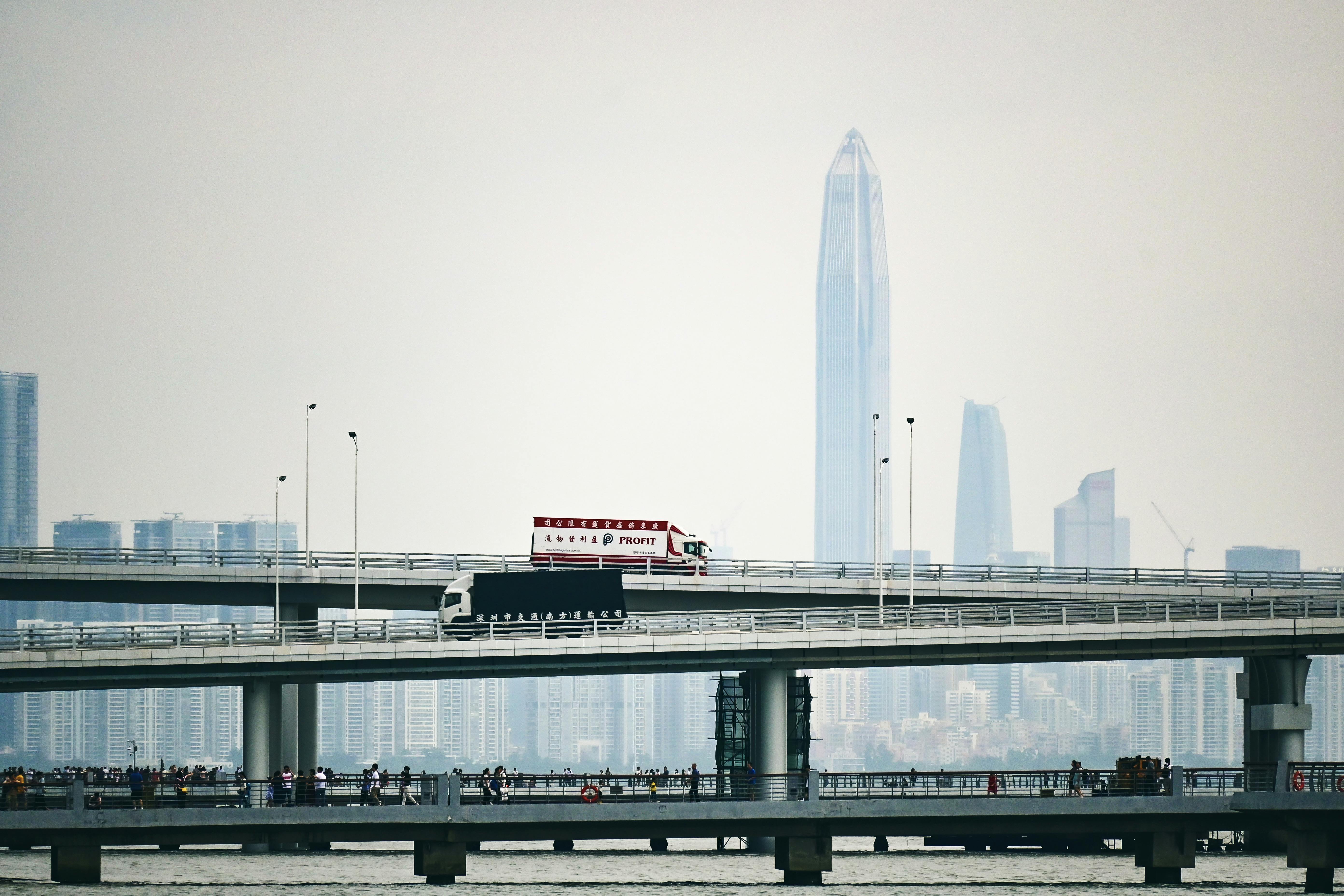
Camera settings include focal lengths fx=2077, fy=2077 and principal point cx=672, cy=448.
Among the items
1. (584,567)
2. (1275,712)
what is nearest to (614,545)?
(584,567)

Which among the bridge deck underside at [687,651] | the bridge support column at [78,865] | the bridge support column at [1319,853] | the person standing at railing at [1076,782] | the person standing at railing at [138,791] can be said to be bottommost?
the bridge support column at [78,865]

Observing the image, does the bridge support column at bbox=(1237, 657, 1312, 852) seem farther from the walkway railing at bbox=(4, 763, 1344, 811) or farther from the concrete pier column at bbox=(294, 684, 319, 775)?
the concrete pier column at bbox=(294, 684, 319, 775)

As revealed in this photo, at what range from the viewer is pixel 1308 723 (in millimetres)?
89188

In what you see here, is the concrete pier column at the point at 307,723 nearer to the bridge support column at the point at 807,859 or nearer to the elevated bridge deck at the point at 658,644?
the elevated bridge deck at the point at 658,644

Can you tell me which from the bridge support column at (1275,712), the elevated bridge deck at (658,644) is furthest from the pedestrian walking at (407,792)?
the bridge support column at (1275,712)

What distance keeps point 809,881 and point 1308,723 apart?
26666mm

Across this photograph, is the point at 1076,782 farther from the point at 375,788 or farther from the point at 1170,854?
the point at 375,788

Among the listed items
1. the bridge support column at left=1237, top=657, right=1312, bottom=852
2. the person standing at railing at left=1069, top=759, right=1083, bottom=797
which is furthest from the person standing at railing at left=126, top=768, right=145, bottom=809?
the bridge support column at left=1237, top=657, right=1312, bottom=852

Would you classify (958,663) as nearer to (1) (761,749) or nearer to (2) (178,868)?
(1) (761,749)

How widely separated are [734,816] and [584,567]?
36.3 meters

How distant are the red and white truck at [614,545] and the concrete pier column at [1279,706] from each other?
2881 cm

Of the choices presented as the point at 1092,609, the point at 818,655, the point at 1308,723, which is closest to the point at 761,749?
the point at 818,655

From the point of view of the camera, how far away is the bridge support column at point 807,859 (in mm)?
75000

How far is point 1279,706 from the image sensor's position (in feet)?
290
